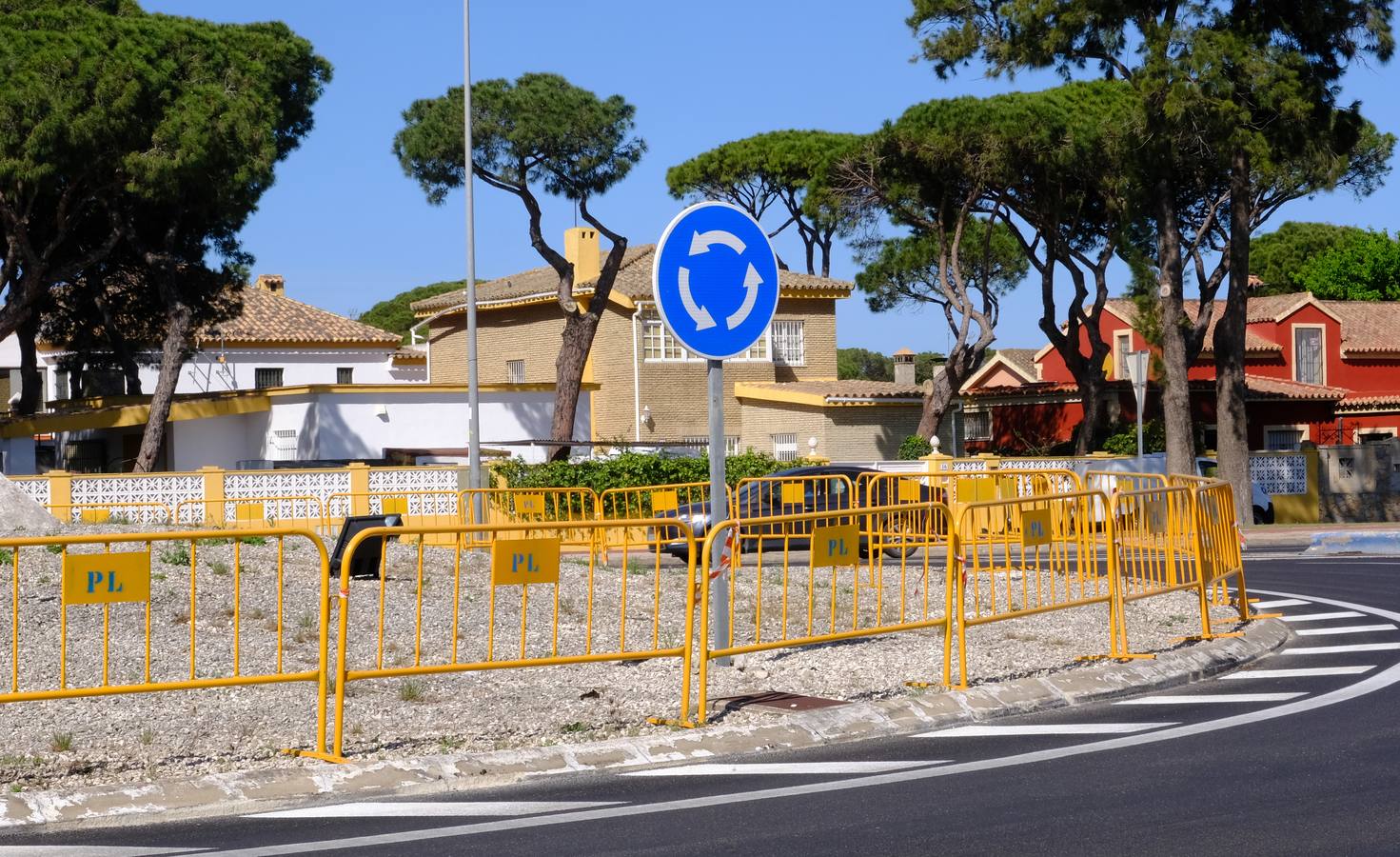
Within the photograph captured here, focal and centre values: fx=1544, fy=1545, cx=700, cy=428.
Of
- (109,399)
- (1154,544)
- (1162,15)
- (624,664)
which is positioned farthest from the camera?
(109,399)

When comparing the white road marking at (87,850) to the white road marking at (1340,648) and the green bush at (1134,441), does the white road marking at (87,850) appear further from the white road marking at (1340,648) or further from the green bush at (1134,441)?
the green bush at (1134,441)

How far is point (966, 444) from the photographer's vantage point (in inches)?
2035

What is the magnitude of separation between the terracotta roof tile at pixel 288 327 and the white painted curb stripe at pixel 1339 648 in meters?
50.5

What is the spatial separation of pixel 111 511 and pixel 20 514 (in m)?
12.9

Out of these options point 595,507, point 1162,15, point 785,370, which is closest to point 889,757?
point 595,507

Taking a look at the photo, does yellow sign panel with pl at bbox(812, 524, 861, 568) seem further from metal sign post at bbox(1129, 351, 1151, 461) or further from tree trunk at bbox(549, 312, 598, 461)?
tree trunk at bbox(549, 312, 598, 461)

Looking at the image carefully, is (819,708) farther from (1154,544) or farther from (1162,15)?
(1162,15)

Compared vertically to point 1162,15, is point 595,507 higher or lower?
lower

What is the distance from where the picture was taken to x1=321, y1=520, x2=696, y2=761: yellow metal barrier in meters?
8.02

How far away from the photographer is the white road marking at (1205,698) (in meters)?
9.21

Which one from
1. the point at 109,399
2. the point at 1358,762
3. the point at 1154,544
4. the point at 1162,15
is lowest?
the point at 1358,762

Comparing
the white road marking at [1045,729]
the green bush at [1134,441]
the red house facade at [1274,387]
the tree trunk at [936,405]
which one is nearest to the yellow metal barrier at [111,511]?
the white road marking at [1045,729]

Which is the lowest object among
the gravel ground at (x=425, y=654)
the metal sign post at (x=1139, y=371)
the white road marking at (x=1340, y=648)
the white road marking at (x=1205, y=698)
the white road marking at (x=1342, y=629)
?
the white road marking at (x=1205, y=698)

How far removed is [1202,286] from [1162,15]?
14.0 m
